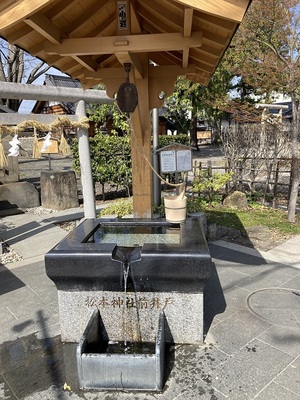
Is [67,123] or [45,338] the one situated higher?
[67,123]

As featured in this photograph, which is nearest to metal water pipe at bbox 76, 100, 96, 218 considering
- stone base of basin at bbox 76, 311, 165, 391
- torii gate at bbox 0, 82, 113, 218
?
torii gate at bbox 0, 82, 113, 218

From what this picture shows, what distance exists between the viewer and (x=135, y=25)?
3.61m

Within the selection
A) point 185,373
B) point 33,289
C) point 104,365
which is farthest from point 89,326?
point 33,289

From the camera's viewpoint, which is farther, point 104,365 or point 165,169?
point 165,169

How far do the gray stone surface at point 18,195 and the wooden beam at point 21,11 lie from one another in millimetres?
7666

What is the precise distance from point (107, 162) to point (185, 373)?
8394mm

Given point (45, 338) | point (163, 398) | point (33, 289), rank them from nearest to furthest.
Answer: point (163, 398) → point (45, 338) → point (33, 289)

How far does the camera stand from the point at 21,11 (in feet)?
8.23

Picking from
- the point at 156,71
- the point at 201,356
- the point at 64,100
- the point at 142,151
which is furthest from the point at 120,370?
the point at 64,100

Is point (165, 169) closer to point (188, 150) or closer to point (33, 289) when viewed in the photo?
point (188, 150)

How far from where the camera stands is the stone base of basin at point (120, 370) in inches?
101

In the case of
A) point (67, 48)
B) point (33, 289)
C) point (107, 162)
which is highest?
point (67, 48)

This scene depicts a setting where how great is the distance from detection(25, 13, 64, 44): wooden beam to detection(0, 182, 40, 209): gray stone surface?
7.16m

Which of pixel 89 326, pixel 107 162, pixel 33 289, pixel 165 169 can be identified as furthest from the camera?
pixel 107 162
